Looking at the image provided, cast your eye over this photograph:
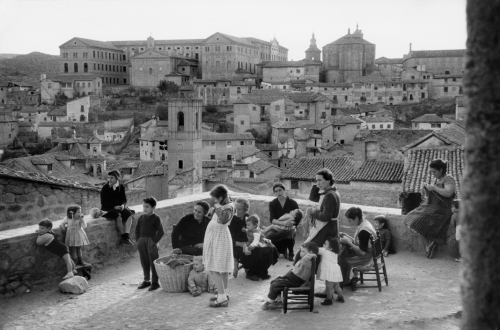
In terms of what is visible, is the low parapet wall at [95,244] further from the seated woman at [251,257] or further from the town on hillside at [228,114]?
the town on hillside at [228,114]

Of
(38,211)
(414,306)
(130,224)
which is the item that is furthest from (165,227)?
(414,306)

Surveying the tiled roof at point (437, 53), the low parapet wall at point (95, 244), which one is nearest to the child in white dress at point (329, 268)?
the low parapet wall at point (95, 244)

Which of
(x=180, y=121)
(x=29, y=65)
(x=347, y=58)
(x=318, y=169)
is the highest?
(x=29, y=65)

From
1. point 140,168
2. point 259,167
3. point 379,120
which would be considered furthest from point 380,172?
point 379,120

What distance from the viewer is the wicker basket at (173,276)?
20.3 ft

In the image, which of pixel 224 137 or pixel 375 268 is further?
pixel 224 137

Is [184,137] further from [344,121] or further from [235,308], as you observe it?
[235,308]

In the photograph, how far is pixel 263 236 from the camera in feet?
23.5

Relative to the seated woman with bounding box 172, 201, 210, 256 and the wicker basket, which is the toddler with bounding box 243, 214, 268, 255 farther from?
the wicker basket

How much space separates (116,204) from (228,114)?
6659cm

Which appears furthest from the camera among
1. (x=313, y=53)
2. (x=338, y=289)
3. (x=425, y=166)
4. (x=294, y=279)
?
(x=313, y=53)

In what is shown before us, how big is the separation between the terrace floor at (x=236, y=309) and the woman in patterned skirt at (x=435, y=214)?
0.39 meters

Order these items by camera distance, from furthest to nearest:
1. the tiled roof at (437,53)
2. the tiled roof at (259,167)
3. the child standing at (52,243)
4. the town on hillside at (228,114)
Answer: the tiled roof at (437,53), the tiled roof at (259,167), the town on hillside at (228,114), the child standing at (52,243)

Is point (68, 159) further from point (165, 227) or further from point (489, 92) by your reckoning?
point (489, 92)
